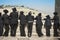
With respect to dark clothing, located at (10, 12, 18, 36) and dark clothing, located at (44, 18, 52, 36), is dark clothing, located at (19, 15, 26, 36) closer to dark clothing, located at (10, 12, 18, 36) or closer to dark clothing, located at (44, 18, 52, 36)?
dark clothing, located at (10, 12, 18, 36)

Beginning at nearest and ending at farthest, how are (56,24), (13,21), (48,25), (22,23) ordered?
(13,21) → (22,23) → (48,25) → (56,24)

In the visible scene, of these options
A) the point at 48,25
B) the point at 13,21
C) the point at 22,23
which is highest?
the point at 13,21

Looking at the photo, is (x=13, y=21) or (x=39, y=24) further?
(x=39, y=24)

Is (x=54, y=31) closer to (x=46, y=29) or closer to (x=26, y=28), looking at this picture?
(x=46, y=29)

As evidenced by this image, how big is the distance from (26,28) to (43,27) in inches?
40.8

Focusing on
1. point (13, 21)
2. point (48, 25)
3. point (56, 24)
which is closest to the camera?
point (13, 21)

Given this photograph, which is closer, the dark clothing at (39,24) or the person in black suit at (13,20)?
the person in black suit at (13,20)

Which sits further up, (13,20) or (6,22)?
(13,20)

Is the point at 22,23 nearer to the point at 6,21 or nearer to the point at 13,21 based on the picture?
the point at 13,21

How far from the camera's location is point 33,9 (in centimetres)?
3344

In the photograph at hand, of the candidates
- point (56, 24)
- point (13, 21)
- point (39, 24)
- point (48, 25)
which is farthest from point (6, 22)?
point (56, 24)

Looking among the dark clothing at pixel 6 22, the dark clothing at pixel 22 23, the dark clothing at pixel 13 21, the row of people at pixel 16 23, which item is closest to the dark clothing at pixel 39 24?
the row of people at pixel 16 23

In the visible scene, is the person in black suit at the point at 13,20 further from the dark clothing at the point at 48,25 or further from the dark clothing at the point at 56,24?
the dark clothing at the point at 56,24

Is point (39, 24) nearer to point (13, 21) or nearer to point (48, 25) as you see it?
point (48, 25)
